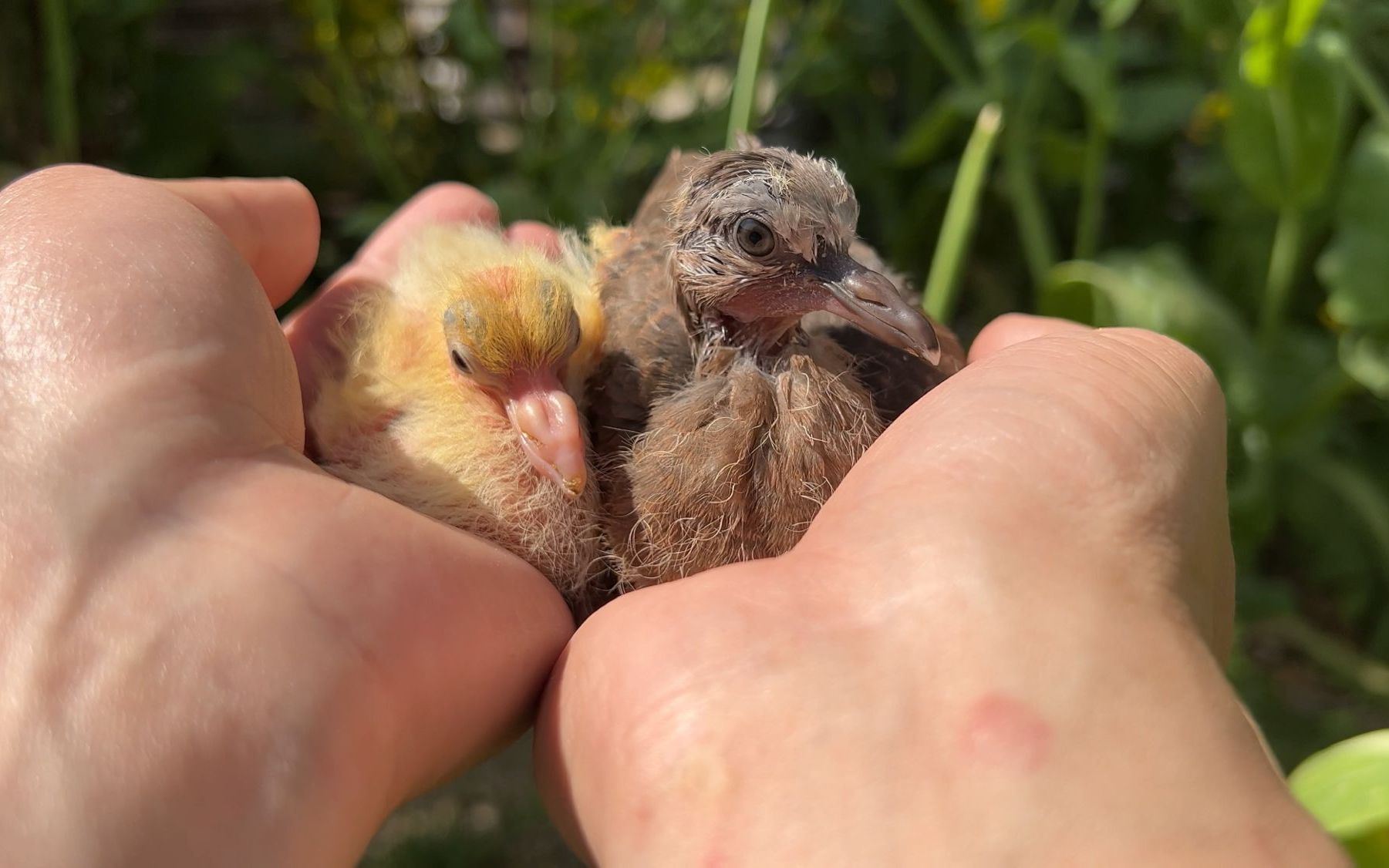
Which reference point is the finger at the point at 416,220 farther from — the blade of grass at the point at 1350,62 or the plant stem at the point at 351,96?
the blade of grass at the point at 1350,62

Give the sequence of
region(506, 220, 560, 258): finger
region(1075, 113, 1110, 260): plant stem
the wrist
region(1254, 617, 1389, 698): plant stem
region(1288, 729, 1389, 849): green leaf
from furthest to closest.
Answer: region(1254, 617, 1389, 698): plant stem
region(1075, 113, 1110, 260): plant stem
region(506, 220, 560, 258): finger
region(1288, 729, 1389, 849): green leaf
the wrist

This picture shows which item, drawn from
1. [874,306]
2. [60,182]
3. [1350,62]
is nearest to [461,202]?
[60,182]

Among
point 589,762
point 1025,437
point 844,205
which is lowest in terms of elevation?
point 589,762

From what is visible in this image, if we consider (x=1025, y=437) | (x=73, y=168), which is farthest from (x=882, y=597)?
(x=73, y=168)

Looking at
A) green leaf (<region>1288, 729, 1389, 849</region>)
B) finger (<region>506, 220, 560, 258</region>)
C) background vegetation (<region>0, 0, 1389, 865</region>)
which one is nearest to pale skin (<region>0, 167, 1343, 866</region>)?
green leaf (<region>1288, 729, 1389, 849</region>)

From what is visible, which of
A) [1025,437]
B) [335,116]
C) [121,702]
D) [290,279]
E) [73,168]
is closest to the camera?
[121,702]

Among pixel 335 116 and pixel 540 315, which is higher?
pixel 540 315

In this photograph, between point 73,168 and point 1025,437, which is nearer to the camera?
point 1025,437

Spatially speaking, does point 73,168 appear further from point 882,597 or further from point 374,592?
point 882,597

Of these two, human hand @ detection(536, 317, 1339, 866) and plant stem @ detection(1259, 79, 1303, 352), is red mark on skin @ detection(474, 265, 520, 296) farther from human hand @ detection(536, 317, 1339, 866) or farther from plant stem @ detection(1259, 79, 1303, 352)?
plant stem @ detection(1259, 79, 1303, 352)
